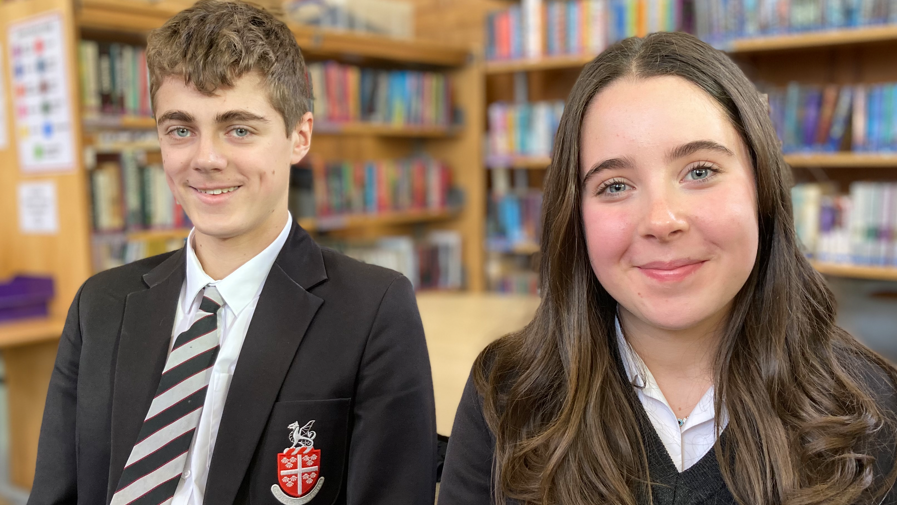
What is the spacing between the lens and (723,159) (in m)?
0.89

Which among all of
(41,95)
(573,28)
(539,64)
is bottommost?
(41,95)

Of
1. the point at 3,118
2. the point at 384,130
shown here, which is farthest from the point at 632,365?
the point at 384,130

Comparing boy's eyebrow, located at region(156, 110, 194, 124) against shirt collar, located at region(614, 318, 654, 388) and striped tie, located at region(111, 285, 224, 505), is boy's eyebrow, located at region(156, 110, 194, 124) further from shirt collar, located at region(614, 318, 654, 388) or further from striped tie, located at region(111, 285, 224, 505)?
shirt collar, located at region(614, 318, 654, 388)

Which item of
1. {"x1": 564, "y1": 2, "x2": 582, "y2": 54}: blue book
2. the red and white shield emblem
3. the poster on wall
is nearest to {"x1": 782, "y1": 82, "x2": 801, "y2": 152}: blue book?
{"x1": 564, "y1": 2, "x2": 582, "y2": 54}: blue book

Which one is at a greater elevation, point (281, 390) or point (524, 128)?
point (524, 128)

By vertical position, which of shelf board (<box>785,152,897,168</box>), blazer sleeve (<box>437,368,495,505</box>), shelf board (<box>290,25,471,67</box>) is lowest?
blazer sleeve (<box>437,368,495,505</box>)

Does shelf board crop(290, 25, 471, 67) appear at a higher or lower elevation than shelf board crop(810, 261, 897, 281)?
higher

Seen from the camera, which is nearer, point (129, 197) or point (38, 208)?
point (38, 208)

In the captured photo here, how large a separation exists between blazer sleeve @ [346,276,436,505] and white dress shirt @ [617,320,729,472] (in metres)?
0.34

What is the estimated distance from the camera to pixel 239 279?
116cm

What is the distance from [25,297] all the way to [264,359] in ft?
6.36

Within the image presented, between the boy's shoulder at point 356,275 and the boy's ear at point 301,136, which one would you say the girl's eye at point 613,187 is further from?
the boy's ear at point 301,136

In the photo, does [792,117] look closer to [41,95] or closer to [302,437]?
[302,437]

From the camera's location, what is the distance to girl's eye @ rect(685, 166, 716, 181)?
890 mm
